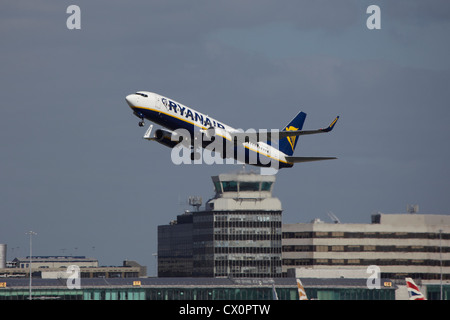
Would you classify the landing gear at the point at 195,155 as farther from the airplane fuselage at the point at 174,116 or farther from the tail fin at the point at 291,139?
the tail fin at the point at 291,139

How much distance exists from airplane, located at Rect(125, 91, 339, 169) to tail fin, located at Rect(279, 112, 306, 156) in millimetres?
10992

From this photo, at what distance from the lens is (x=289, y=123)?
485 ft

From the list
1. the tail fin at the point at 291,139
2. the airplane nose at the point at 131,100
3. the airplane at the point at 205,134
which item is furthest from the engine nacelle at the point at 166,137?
the tail fin at the point at 291,139

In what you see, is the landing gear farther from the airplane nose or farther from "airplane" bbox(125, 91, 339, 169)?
the airplane nose

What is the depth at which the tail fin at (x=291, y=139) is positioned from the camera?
138 meters

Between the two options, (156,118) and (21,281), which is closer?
(156,118)

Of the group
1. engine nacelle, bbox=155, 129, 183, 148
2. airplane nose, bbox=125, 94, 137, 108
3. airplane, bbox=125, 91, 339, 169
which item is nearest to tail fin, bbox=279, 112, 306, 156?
airplane, bbox=125, 91, 339, 169

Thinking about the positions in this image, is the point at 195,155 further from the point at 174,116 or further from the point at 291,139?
the point at 291,139

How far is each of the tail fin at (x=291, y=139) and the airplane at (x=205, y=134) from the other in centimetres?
1099
